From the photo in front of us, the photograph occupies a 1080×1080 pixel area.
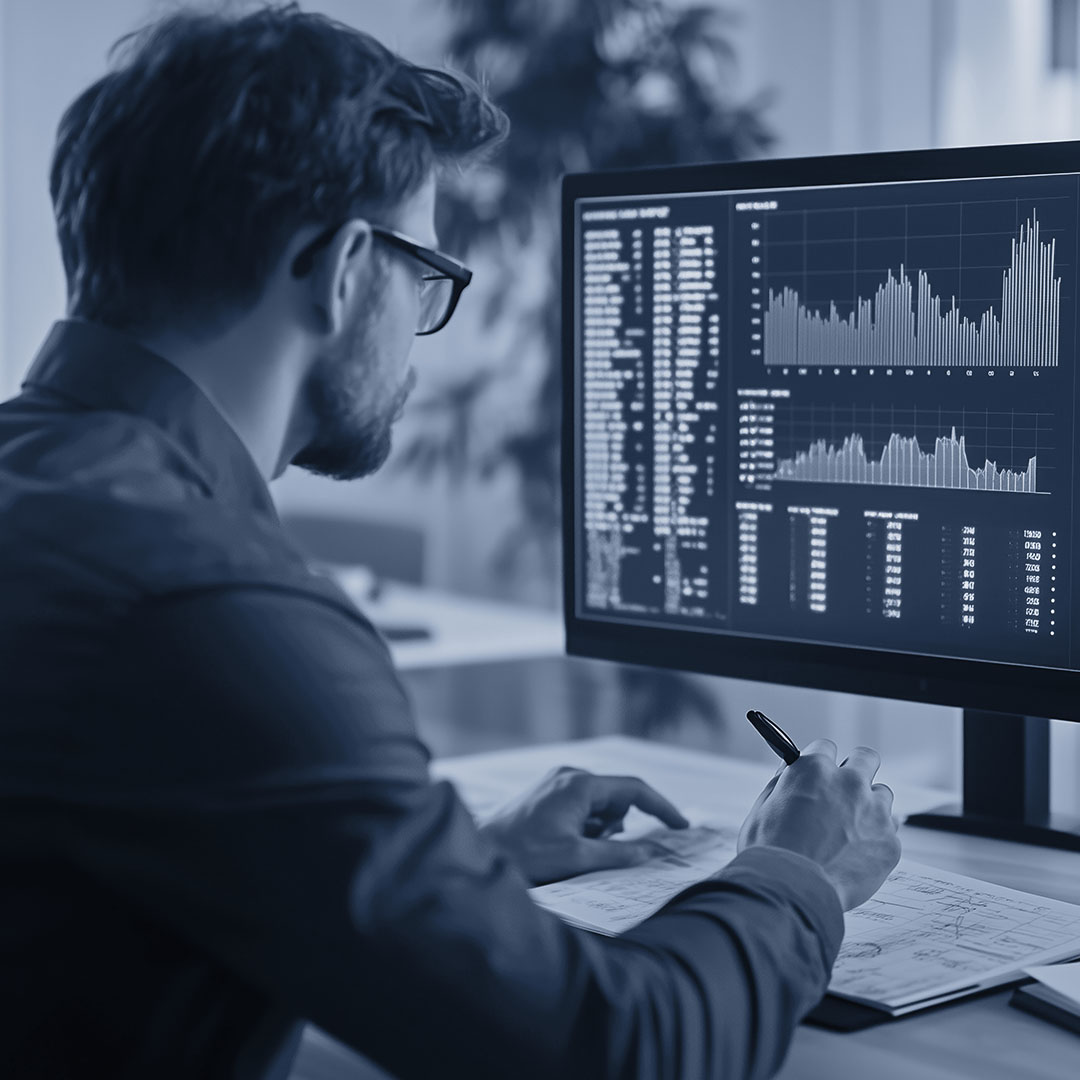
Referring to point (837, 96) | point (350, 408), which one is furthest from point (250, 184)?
point (837, 96)

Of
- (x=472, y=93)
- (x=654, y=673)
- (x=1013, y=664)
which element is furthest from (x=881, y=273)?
(x=654, y=673)

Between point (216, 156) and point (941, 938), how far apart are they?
61cm

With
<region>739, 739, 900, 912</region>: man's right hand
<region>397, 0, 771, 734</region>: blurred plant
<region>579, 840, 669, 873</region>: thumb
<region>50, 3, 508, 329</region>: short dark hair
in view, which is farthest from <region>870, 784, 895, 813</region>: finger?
<region>397, 0, 771, 734</region>: blurred plant

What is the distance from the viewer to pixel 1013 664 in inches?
45.6

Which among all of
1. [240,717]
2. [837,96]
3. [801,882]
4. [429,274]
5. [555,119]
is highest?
[837,96]

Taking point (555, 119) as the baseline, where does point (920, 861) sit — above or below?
below

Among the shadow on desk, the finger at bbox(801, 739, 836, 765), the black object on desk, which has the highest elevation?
the finger at bbox(801, 739, 836, 765)

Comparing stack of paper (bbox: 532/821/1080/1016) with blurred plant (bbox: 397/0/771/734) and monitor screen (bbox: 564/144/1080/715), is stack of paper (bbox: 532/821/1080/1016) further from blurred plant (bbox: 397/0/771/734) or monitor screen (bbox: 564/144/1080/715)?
blurred plant (bbox: 397/0/771/734)

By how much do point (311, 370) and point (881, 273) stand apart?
1.79 ft

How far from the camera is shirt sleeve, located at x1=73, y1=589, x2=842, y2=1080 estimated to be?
2.08 feet

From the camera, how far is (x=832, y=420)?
1.24 m

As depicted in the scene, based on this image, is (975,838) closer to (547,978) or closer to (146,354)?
(547,978)

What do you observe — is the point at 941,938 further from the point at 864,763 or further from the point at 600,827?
the point at 600,827

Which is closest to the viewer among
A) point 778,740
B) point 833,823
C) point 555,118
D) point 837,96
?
point 833,823
